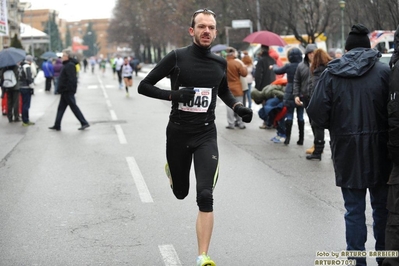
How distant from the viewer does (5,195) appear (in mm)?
8859

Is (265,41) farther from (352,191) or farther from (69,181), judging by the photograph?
(352,191)

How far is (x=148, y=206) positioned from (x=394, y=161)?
153 inches

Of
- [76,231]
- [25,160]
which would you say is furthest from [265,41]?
[76,231]

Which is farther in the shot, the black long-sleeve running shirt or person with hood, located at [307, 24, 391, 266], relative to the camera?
the black long-sleeve running shirt

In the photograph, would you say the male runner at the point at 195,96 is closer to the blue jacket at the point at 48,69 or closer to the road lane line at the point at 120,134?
the road lane line at the point at 120,134

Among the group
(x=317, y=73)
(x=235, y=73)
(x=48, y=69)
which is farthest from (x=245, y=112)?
(x=48, y=69)

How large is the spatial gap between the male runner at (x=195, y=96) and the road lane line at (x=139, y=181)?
2.89 meters

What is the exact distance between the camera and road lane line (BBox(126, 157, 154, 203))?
8555 mm

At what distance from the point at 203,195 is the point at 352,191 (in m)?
1.09

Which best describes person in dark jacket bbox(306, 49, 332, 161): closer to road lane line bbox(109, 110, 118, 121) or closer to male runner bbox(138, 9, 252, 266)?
male runner bbox(138, 9, 252, 266)

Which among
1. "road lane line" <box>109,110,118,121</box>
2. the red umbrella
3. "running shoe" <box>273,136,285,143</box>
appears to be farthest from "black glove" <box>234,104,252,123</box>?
"road lane line" <box>109,110,118,121</box>

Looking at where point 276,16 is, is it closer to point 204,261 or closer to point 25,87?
point 25,87

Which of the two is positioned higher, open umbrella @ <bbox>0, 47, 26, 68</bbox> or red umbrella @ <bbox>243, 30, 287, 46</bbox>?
red umbrella @ <bbox>243, 30, 287, 46</bbox>

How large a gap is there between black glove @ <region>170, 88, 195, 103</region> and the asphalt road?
1.37 meters
